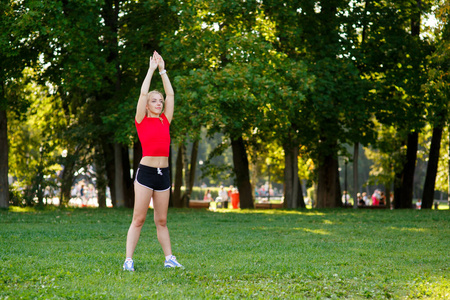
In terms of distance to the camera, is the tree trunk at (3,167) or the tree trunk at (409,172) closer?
the tree trunk at (3,167)

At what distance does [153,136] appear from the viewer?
6785mm

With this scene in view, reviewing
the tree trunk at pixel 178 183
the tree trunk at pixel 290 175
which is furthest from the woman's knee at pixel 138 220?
the tree trunk at pixel 178 183

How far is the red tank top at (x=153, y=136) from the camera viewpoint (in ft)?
22.2

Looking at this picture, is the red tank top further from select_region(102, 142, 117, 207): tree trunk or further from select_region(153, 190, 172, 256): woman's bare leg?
select_region(102, 142, 117, 207): tree trunk

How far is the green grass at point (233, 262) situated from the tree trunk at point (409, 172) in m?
11.8

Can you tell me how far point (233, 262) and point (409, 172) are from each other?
19397mm

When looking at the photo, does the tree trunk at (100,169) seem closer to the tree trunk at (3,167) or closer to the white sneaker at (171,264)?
the tree trunk at (3,167)

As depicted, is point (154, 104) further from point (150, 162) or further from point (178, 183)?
point (178, 183)

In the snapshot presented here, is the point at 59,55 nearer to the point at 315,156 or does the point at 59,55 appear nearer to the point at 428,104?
the point at 315,156

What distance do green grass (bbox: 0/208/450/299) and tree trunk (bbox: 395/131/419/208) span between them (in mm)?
11797

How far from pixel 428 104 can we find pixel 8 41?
1531cm

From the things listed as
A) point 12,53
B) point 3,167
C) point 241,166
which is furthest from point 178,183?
point 12,53

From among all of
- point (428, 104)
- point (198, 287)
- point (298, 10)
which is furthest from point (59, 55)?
point (198, 287)

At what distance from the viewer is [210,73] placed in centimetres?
1755
